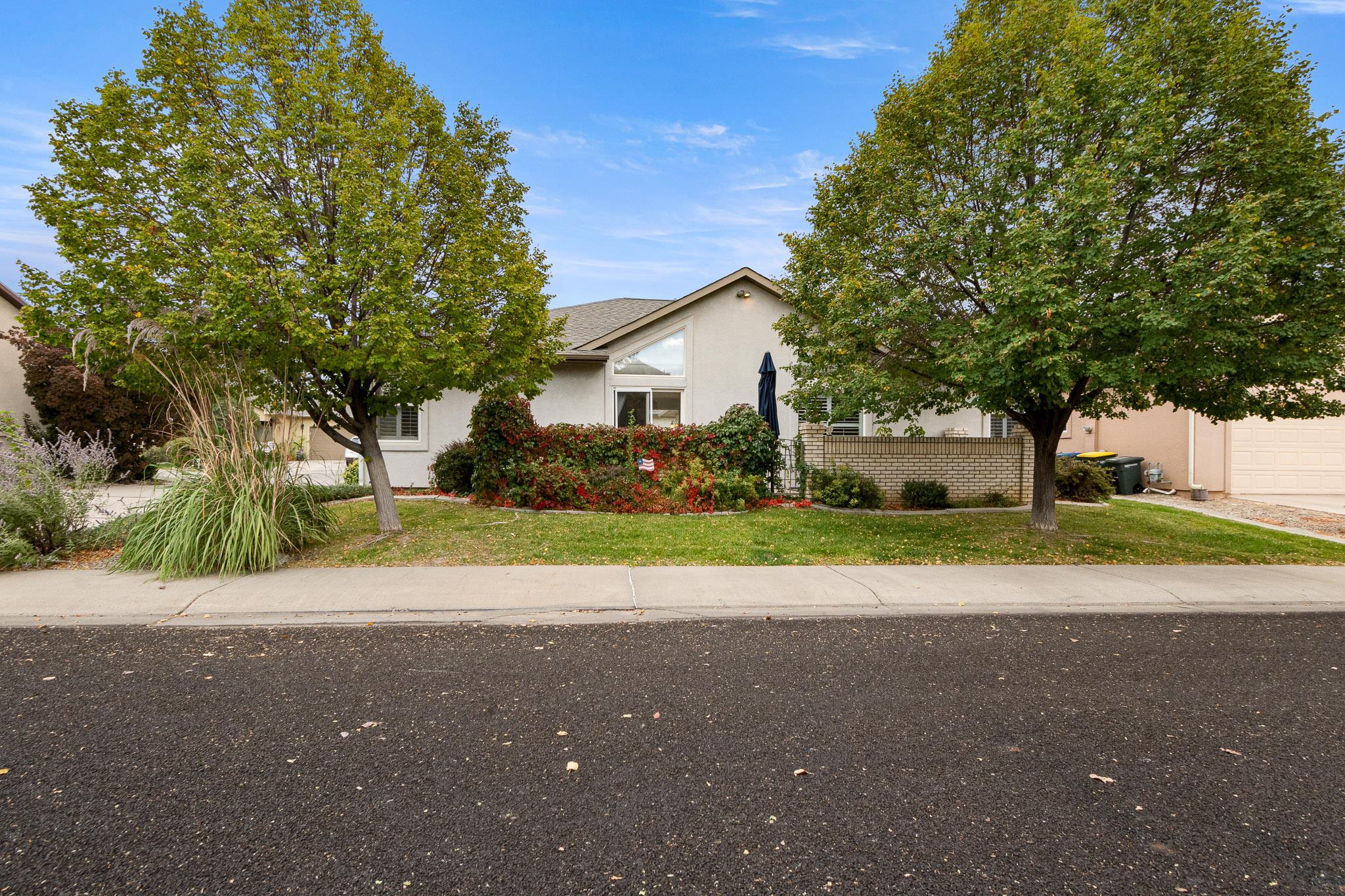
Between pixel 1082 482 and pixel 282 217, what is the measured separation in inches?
616

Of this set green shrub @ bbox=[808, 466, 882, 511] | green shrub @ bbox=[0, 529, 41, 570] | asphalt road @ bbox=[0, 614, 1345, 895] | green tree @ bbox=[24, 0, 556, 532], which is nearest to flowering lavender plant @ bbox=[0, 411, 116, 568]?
green shrub @ bbox=[0, 529, 41, 570]

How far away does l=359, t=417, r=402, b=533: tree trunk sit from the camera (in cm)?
870

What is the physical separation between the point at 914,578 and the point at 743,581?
1.93m

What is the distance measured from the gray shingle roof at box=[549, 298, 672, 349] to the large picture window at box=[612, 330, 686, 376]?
2.67 feet

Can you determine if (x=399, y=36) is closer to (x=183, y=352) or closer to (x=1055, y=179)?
(x=183, y=352)

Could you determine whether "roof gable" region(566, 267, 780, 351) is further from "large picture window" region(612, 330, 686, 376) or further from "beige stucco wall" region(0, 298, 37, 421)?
"beige stucco wall" region(0, 298, 37, 421)

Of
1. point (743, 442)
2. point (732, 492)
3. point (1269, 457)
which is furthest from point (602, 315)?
point (1269, 457)

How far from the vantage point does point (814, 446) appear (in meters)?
12.7

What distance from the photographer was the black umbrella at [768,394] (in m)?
12.7

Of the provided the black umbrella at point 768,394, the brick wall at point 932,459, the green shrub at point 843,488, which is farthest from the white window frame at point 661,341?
the green shrub at point 843,488

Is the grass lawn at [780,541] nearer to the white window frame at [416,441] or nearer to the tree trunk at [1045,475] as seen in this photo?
the tree trunk at [1045,475]

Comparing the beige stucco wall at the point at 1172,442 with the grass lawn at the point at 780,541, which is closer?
the grass lawn at the point at 780,541

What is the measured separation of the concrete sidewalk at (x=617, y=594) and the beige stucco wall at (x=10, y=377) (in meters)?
Result: 16.8

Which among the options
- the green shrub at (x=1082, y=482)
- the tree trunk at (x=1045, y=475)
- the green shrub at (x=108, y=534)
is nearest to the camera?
the green shrub at (x=108, y=534)
